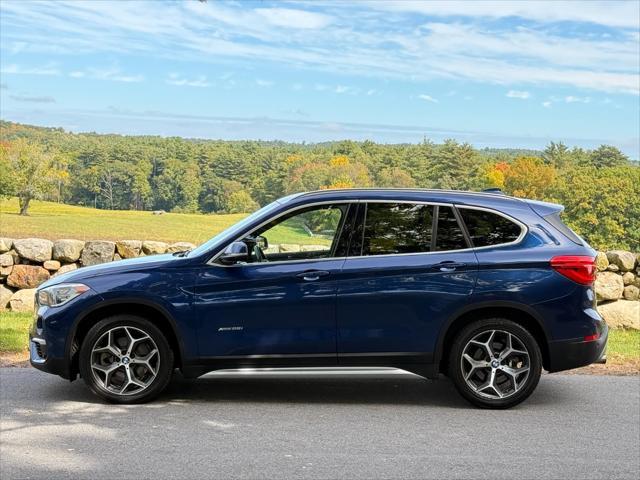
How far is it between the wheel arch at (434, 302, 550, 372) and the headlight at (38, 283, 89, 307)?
9.47 ft

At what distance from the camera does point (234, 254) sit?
676 centimetres

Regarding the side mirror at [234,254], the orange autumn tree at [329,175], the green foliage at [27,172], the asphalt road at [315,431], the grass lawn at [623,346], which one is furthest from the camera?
the green foliage at [27,172]

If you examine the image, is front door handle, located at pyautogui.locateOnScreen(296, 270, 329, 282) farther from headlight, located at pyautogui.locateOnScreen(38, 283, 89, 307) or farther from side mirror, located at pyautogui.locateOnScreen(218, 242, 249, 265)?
headlight, located at pyautogui.locateOnScreen(38, 283, 89, 307)

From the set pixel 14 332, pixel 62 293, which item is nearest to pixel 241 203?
pixel 14 332

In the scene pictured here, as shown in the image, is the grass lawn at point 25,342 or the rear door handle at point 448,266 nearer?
the rear door handle at point 448,266

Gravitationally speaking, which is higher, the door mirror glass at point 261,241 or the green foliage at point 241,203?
the green foliage at point 241,203

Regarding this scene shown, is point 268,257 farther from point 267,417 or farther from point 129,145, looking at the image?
point 129,145

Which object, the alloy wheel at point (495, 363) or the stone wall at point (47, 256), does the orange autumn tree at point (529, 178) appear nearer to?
the stone wall at point (47, 256)

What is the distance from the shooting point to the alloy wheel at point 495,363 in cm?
683

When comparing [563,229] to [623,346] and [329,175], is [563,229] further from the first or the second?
[329,175]

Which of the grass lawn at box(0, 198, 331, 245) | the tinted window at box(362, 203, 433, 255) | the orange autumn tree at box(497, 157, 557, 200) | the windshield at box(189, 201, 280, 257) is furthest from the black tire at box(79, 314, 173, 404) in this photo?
the orange autumn tree at box(497, 157, 557, 200)

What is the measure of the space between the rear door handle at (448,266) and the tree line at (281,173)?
906cm

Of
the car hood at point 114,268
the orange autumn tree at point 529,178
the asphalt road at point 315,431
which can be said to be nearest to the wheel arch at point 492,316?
the asphalt road at point 315,431

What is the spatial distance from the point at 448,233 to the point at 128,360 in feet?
9.04
